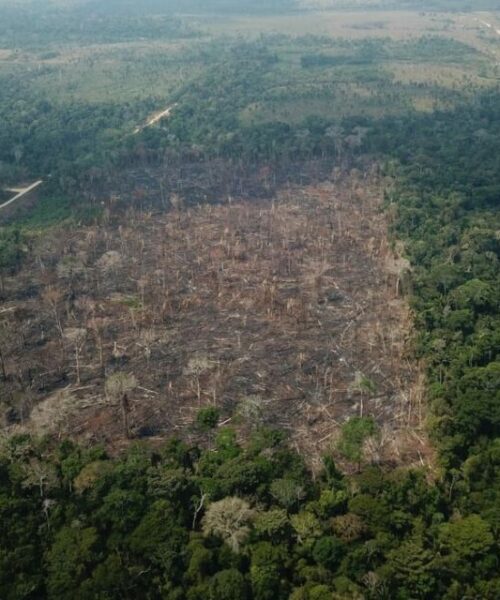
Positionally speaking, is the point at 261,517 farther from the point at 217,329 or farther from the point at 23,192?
the point at 23,192

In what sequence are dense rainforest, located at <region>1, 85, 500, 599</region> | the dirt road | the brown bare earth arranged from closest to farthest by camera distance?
dense rainforest, located at <region>1, 85, 500, 599</region> < the brown bare earth < the dirt road

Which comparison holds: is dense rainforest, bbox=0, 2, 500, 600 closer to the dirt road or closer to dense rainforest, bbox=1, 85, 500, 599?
dense rainforest, bbox=1, 85, 500, 599

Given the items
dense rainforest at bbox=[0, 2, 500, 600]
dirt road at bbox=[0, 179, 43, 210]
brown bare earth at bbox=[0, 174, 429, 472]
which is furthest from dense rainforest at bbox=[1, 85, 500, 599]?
dirt road at bbox=[0, 179, 43, 210]

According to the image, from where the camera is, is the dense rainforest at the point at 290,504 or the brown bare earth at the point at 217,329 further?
the brown bare earth at the point at 217,329

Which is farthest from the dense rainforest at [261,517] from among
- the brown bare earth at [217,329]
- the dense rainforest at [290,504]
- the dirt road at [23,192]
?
the dirt road at [23,192]

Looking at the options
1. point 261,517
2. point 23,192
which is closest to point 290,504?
point 261,517

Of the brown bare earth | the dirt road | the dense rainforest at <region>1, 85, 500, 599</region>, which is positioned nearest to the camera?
the dense rainforest at <region>1, 85, 500, 599</region>

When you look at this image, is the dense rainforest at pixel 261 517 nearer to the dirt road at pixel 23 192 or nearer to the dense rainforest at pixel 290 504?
the dense rainforest at pixel 290 504

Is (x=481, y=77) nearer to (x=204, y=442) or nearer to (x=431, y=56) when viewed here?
(x=431, y=56)
